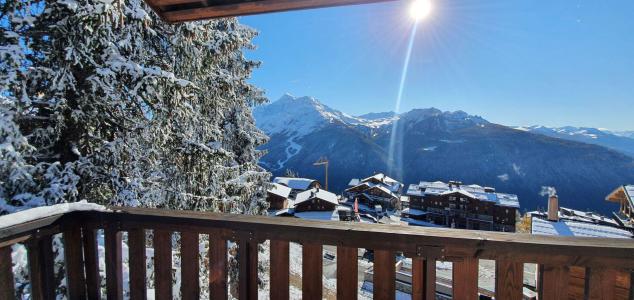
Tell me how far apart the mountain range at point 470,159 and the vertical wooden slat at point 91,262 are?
58.5 meters

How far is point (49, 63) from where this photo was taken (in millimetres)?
3371

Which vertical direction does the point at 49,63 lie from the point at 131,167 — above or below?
above

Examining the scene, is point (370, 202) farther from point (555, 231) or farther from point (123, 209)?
point (123, 209)

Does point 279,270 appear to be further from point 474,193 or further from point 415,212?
point 474,193

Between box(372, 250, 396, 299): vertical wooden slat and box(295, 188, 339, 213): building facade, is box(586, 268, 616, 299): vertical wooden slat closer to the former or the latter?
box(372, 250, 396, 299): vertical wooden slat

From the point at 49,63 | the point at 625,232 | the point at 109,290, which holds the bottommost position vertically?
the point at 625,232

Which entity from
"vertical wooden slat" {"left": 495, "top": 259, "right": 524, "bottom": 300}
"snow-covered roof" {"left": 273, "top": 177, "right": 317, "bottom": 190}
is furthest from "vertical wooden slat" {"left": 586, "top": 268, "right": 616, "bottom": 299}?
"snow-covered roof" {"left": 273, "top": 177, "right": 317, "bottom": 190}

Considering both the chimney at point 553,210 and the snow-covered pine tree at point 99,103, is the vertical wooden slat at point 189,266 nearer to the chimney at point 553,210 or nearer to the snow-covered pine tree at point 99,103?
the snow-covered pine tree at point 99,103

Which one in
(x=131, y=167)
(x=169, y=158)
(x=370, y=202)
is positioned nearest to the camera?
(x=131, y=167)

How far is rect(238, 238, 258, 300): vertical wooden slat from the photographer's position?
1.50 meters

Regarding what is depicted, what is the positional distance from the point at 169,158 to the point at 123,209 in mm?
3495

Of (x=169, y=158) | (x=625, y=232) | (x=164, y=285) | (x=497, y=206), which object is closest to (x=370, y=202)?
(x=497, y=206)

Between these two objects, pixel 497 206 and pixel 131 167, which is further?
pixel 497 206

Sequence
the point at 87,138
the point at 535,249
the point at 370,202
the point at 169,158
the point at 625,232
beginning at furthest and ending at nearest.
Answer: the point at 370,202 < the point at 625,232 < the point at 169,158 < the point at 87,138 < the point at 535,249
